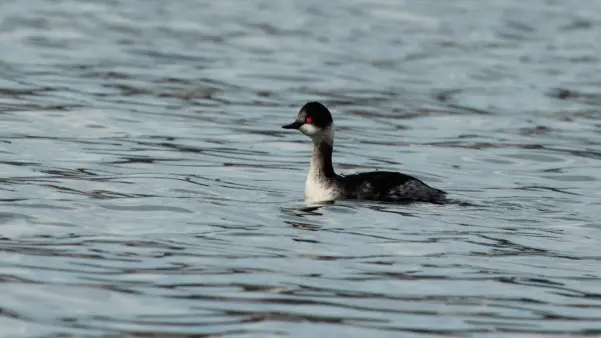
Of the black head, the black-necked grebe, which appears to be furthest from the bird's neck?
the black head

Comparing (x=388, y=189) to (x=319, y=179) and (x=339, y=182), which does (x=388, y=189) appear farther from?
(x=319, y=179)

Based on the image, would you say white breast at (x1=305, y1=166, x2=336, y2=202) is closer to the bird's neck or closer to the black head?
the bird's neck

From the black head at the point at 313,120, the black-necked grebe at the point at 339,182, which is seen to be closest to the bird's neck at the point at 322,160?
the black-necked grebe at the point at 339,182

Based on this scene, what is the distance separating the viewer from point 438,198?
14297 millimetres

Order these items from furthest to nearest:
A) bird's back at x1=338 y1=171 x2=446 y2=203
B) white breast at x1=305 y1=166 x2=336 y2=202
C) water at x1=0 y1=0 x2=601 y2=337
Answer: white breast at x1=305 y1=166 x2=336 y2=202 → bird's back at x1=338 y1=171 x2=446 y2=203 → water at x1=0 y1=0 x2=601 y2=337

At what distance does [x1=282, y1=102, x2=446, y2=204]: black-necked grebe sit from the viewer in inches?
554

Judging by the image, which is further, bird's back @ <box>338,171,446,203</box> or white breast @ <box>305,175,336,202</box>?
white breast @ <box>305,175,336,202</box>

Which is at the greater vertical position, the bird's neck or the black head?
the black head

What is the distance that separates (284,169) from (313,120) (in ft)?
7.37

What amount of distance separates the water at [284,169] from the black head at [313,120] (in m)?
0.69

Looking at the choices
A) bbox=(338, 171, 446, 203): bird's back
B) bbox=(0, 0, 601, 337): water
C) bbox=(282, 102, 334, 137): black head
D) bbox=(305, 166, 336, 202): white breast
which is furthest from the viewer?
bbox=(282, 102, 334, 137): black head

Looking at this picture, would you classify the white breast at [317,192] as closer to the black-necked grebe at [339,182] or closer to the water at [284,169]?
the black-necked grebe at [339,182]

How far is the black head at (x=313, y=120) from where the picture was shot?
14.4 m

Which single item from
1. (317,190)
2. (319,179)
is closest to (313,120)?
(319,179)
